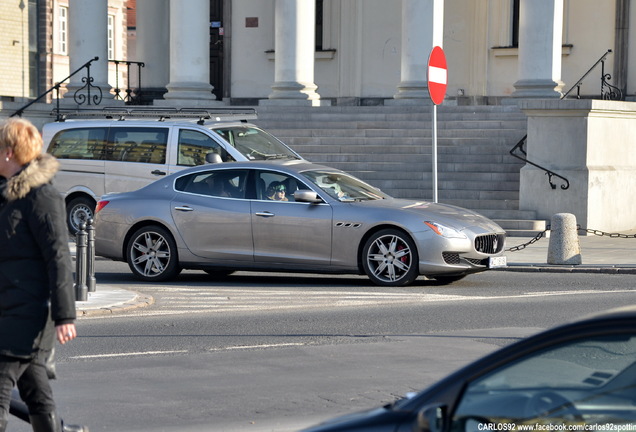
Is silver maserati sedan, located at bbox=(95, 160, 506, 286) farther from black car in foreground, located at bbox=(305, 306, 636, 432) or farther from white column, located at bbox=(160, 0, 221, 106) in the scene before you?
white column, located at bbox=(160, 0, 221, 106)

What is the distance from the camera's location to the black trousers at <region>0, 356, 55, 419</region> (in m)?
5.79

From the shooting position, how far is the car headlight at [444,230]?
14281 mm

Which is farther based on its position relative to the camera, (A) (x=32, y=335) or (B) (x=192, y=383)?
(B) (x=192, y=383)

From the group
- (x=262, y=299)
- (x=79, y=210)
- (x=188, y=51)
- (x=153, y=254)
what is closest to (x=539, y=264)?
(x=262, y=299)

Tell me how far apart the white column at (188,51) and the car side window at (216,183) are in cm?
1382

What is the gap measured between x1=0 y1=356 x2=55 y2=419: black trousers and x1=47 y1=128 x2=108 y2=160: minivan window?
14903mm

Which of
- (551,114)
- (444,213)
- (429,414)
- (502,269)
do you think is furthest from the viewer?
(551,114)

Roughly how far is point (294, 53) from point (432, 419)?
25032mm

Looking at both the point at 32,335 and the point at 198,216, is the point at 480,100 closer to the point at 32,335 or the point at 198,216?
the point at 198,216

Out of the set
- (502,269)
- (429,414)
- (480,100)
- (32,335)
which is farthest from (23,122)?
(480,100)

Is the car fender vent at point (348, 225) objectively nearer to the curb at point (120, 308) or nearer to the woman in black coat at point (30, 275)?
the curb at point (120, 308)

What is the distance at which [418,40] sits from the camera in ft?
88.7

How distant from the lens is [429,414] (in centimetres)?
405

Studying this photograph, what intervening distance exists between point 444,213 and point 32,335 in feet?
30.8
